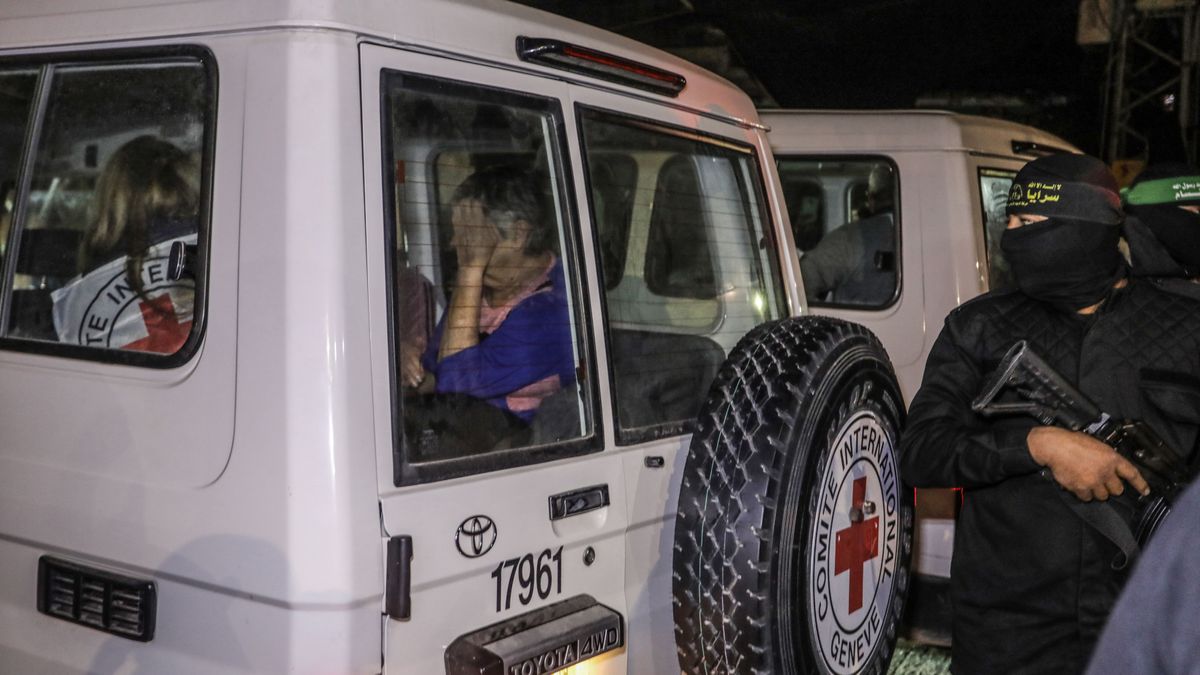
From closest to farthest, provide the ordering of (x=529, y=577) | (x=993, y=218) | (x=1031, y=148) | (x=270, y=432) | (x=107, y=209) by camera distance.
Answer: (x=270, y=432), (x=529, y=577), (x=107, y=209), (x=993, y=218), (x=1031, y=148)

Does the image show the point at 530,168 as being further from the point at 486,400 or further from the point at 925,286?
the point at 925,286

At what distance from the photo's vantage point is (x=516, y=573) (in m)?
2.39

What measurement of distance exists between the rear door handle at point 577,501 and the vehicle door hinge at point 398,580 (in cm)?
43

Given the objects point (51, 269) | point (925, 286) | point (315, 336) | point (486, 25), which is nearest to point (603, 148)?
point (486, 25)

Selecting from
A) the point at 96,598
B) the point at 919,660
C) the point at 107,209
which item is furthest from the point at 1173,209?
the point at 96,598

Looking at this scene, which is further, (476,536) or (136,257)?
(136,257)

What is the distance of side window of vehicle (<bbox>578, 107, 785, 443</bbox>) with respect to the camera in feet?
10.1

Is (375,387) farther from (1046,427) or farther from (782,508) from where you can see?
(1046,427)

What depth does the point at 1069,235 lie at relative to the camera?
2768 mm

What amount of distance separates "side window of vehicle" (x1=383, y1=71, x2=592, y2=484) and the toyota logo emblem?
0.33ft

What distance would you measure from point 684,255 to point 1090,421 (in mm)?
1312

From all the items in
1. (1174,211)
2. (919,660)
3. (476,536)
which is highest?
(1174,211)

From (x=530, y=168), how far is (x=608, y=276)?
0.60 meters

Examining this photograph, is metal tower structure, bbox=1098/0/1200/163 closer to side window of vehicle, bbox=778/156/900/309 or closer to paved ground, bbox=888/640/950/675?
side window of vehicle, bbox=778/156/900/309
